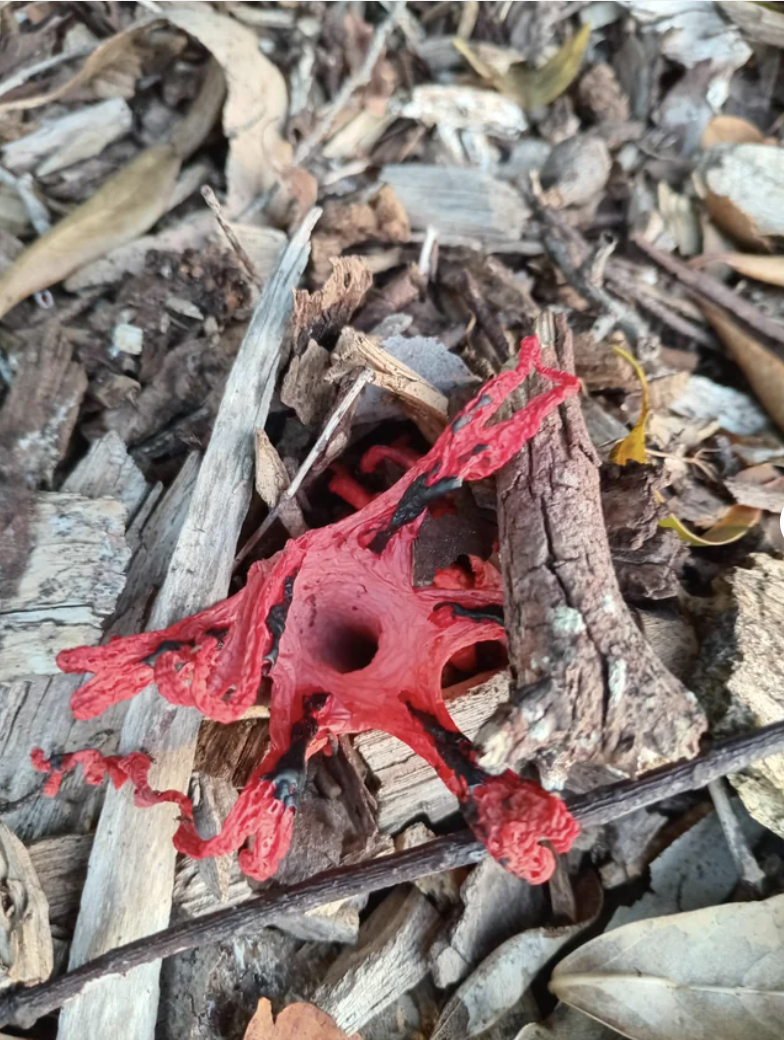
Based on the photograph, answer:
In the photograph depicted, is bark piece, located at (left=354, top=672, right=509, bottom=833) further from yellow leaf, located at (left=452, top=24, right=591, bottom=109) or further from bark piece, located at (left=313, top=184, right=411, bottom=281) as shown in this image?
yellow leaf, located at (left=452, top=24, right=591, bottom=109)

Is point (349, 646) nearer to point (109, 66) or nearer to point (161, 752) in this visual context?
point (161, 752)

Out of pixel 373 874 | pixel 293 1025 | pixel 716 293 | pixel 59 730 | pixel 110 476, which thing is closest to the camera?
pixel 373 874

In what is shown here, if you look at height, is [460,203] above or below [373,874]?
above

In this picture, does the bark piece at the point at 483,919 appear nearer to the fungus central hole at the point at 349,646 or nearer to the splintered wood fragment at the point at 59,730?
the fungus central hole at the point at 349,646

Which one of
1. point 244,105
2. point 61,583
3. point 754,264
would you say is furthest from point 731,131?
point 61,583

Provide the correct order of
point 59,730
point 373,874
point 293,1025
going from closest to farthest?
1. point 373,874
2. point 293,1025
3. point 59,730

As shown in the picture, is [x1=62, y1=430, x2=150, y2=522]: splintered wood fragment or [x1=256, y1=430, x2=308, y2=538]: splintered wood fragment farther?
[x1=62, y1=430, x2=150, y2=522]: splintered wood fragment

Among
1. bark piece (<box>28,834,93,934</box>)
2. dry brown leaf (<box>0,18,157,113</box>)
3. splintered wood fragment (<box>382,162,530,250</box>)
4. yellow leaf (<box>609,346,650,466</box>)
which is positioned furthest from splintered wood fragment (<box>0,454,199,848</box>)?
dry brown leaf (<box>0,18,157,113</box>)
